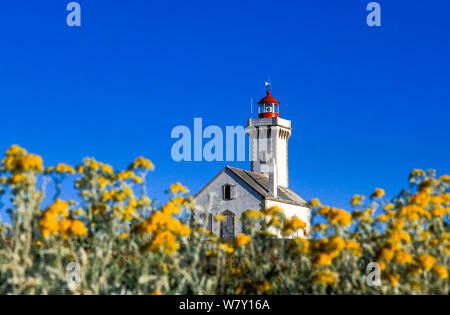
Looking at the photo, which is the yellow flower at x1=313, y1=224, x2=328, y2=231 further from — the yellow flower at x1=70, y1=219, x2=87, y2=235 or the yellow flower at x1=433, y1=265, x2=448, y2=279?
the yellow flower at x1=70, y1=219, x2=87, y2=235

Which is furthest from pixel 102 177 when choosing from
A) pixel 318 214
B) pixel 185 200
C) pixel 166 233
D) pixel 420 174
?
pixel 420 174

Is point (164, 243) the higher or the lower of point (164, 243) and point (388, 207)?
the lower

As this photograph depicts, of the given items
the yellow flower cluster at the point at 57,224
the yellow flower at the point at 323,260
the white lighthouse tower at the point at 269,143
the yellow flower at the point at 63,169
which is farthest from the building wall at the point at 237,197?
the yellow flower at the point at 323,260

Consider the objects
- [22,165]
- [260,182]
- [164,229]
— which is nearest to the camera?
[22,165]

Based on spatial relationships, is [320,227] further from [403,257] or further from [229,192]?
[229,192]

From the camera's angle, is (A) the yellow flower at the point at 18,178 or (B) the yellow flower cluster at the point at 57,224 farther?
(B) the yellow flower cluster at the point at 57,224

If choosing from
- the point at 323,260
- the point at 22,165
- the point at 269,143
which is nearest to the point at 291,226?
the point at 323,260

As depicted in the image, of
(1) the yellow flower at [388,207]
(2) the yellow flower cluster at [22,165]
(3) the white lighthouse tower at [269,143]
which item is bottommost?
(1) the yellow flower at [388,207]

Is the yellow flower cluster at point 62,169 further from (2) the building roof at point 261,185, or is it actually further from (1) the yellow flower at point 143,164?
(2) the building roof at point 261,185

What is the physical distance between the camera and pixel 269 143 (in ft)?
169

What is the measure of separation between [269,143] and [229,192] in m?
12.3

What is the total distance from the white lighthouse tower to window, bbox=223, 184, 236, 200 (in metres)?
9.34

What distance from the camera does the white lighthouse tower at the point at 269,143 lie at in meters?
50.3
